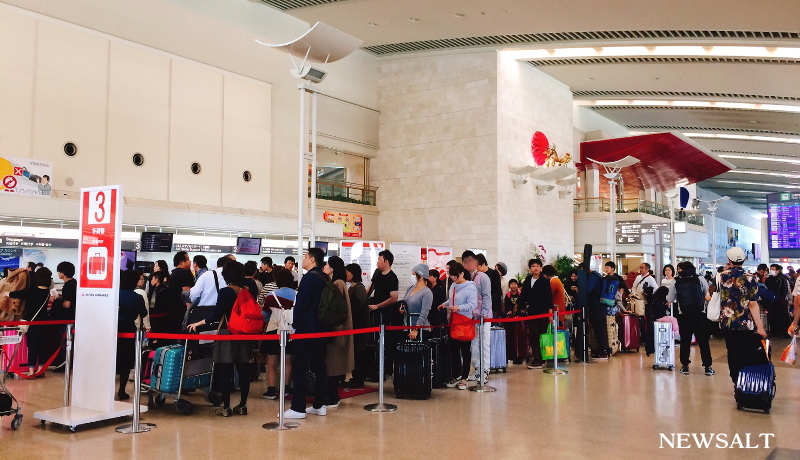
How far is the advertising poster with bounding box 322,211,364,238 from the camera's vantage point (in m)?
19.7

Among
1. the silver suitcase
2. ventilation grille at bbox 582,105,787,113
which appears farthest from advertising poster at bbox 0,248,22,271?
ventilation grille at bbox 582,105,787,113

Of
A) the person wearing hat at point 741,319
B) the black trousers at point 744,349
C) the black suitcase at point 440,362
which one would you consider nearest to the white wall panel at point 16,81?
the black suitcase at point 440,362

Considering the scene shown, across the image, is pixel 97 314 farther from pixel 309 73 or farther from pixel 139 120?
pixel 139 120

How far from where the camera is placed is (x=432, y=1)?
15664mm

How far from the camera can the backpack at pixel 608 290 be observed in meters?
10.8

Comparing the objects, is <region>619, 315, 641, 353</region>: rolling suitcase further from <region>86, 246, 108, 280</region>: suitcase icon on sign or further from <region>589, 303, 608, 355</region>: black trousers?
<region>86, 246, 108, 280</region>: suitcase icon on sign

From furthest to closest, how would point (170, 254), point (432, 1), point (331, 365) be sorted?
point (432, 1), point (170, 254), point (331, 365)

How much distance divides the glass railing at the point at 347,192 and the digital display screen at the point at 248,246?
4.41 metres

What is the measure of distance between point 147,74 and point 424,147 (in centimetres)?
909

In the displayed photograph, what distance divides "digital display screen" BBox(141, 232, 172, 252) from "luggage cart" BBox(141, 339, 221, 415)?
22.4 ft

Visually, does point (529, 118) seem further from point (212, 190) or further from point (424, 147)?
point (212, 190)

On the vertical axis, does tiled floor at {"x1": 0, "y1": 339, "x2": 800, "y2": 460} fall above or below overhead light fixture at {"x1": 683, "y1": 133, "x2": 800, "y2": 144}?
below

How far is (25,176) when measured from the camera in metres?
12.2

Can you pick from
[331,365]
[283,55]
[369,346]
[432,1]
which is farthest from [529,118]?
[331,365]
